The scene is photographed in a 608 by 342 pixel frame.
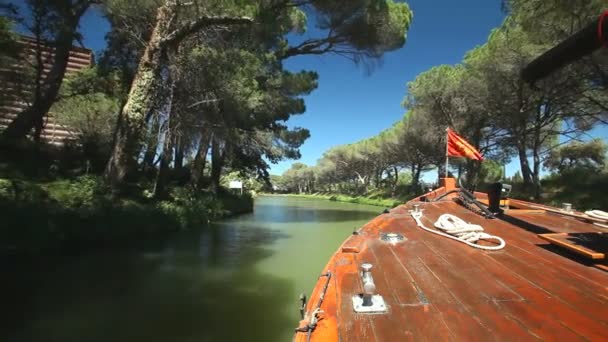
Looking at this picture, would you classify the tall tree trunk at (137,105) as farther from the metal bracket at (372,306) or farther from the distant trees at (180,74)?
the metal bracket at (372,306)

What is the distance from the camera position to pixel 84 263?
6.90m

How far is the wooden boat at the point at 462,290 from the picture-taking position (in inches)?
71.4

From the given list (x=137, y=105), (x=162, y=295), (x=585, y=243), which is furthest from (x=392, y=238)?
(x=137, y=105)

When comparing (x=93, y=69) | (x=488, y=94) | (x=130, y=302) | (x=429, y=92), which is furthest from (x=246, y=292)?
(x=429, y=92)

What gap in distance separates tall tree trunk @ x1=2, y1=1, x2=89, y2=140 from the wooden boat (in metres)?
13.3

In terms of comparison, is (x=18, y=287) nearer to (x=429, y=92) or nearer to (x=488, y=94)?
(x=488, y=94)

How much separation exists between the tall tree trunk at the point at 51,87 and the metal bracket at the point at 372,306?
13880 mm

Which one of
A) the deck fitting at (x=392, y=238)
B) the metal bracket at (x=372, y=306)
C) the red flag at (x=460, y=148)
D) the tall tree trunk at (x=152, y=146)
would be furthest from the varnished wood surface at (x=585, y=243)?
the tall tree trunk at (x=152, y=146)

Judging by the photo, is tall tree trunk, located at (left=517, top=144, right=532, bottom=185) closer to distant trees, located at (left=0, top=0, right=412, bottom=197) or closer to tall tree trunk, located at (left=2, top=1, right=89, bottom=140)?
distant trees, located at (left=0, top=0, right=412, bottom=197)

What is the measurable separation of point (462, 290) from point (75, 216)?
887 cm

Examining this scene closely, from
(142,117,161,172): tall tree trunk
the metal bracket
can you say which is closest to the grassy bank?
(142,117,161,172): tall tree trunk

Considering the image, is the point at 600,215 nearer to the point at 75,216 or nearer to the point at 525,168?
the point at 75,216

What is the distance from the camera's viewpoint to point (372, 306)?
2.04m

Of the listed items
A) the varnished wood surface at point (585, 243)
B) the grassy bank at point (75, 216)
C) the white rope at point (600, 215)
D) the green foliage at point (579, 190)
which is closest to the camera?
the varnished wood surface at point (585, 243)
